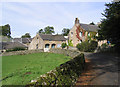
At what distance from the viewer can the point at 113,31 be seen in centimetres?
1552

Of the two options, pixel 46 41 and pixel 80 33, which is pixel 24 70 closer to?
pixel 80 33

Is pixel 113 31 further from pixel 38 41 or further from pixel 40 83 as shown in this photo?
pixel 38 41

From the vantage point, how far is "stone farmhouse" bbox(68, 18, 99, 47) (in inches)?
1250

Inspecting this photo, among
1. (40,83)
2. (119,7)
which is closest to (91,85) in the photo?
(40,83)

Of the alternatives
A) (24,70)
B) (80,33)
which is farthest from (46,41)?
(24,70)

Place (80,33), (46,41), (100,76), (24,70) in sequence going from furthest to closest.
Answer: (46,41)
(80,33)
(24,70)
(100,76)

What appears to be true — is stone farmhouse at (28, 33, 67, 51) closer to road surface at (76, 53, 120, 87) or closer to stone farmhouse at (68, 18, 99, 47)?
stone farmhouse at (68, 18, 99, 47)

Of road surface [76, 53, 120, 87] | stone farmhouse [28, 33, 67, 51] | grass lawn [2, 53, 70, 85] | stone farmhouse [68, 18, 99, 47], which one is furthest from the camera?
stone farmhouse [28, 33, 67, 51]

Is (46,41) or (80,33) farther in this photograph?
(46,41)

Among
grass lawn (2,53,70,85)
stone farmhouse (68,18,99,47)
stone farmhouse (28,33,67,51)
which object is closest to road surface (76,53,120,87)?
grass lawn (2,53,70,85)

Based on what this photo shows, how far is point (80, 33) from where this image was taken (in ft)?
109

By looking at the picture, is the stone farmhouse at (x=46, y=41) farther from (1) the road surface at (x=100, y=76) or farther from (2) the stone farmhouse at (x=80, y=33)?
(1) the road surface at (x=100, y=76)

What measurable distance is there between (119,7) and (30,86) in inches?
705

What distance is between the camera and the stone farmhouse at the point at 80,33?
3176 centimetres
